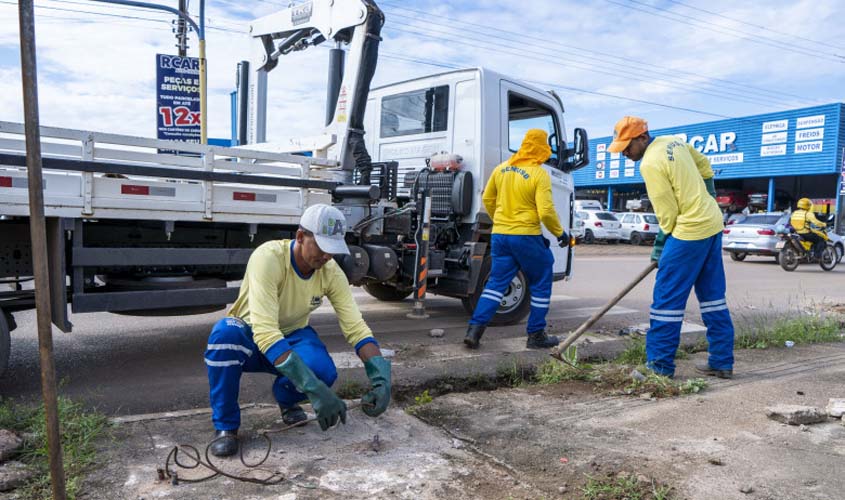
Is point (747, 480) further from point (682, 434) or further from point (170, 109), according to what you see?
point (170, 109)

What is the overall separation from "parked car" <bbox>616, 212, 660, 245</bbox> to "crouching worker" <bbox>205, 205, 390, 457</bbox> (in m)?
24.7

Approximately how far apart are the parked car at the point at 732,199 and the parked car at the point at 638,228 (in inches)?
332

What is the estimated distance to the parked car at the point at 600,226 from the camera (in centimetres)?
2681

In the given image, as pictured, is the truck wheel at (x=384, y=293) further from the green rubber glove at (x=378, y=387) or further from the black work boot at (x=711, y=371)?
the green rubber glove at (x=378, y=387)

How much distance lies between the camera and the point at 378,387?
323 centimetres

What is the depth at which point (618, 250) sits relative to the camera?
23188 millimetres

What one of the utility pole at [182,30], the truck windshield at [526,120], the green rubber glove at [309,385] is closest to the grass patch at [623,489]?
Answer: the green rubber glove at [309,385]

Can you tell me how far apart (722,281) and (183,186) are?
403 cm

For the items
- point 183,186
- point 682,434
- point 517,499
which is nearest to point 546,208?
point 682,434

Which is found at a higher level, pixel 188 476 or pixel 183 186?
pixel 183 186

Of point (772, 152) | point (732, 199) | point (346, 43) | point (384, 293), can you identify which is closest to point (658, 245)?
point (346, 43)

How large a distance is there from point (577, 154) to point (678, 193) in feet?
9.44

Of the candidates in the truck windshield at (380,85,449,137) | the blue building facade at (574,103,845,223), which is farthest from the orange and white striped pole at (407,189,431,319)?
the blue building facade at (574,103,845,223)

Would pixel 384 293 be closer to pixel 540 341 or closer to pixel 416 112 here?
pixel 416 112
